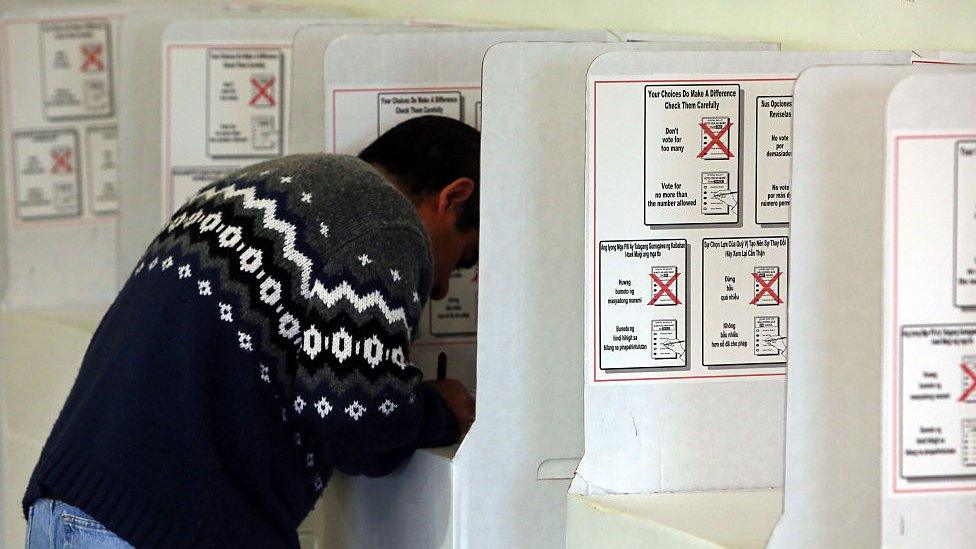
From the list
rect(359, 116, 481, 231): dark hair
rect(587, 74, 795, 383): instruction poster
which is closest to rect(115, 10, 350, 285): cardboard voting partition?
rect(359, 116, 481, 231): dark hair

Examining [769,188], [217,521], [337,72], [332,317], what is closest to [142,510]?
[217,521]

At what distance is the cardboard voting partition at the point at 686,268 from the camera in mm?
983

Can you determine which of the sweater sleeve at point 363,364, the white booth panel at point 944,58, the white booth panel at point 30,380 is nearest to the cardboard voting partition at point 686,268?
the white booth panel at point 944,58

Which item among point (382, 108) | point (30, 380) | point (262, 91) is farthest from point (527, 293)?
point (30, 380)

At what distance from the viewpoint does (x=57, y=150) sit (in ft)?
7.48

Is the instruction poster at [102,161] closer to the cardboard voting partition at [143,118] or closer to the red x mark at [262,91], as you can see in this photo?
the cardboard voting partition at [143,118]

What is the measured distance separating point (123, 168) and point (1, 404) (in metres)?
0.62

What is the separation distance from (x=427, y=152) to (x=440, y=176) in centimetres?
6

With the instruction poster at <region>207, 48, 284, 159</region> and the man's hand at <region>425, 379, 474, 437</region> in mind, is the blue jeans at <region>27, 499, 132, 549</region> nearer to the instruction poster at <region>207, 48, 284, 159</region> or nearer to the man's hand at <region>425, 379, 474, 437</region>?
the man's hand at <region>425, 379, 474, 437</region>

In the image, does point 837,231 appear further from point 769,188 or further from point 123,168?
point 123,168

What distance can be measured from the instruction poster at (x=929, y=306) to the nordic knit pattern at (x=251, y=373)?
638 millimetres

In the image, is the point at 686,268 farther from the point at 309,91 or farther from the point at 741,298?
the point at 309,91

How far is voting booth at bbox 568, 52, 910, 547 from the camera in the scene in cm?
98

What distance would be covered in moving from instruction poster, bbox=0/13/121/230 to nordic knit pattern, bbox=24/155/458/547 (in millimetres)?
1110
